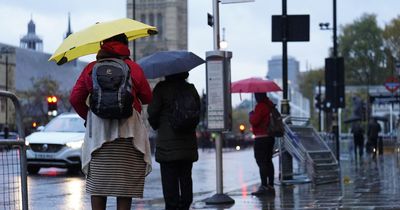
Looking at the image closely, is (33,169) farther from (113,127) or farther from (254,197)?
(113,127)

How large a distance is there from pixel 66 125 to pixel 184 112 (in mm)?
14350

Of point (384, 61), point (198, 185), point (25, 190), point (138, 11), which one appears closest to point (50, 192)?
point (198, 185)

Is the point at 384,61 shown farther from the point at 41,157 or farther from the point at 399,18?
the point at 41,157

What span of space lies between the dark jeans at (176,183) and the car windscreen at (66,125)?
44.2 feet

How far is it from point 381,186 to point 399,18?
231 feet

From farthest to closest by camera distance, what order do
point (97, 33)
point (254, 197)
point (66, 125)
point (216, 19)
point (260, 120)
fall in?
point (66, 125), point (260, 120), point (254, 197), point (216, 19), point (97, 33)

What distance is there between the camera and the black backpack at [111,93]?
5934mm

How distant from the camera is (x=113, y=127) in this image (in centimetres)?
608

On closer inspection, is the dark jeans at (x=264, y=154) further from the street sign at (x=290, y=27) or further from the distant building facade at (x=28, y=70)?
the distant building facade at (x=28, y=70)

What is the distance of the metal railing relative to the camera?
678 centimetres

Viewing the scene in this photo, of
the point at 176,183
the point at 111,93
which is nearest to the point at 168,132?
the point at 176,183

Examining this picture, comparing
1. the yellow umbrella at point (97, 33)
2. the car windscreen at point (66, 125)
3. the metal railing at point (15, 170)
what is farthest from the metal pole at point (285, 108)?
the yellow umbrella at point (97, 33)

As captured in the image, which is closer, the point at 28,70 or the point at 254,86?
the point at 254,86

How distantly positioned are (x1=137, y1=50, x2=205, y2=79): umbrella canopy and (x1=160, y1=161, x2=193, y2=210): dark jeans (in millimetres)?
1006
